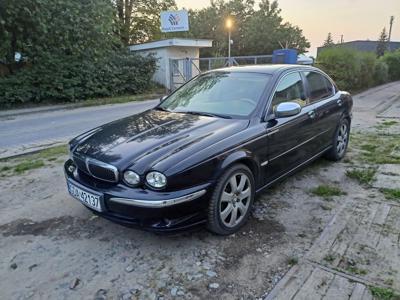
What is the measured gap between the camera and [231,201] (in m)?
3.08

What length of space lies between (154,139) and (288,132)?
1.58 meters

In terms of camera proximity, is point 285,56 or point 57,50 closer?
point 57,50

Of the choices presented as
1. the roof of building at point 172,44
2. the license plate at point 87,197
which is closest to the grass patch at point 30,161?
the license plate at point 87,197

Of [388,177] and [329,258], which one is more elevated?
[388,177]

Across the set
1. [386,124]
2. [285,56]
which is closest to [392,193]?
[386,124]

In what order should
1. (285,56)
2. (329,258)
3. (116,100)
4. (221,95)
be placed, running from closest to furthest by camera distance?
(329,258), (221,95), (116,100), (285,56)

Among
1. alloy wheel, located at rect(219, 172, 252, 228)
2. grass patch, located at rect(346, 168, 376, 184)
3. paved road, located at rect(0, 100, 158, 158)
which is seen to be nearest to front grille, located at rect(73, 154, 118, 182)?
A: alloy wheel, located at rect(219, 172, 252, 228)

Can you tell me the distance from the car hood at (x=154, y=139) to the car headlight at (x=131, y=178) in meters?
0.04

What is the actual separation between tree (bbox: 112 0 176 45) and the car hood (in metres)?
21.2

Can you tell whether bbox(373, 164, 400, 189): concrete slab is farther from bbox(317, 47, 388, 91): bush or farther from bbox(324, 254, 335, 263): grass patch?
bbox(317, 47, 388, 91): bush

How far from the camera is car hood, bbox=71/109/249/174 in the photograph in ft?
8.94

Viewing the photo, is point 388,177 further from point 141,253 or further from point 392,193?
point 141,253

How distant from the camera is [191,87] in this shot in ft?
14.0

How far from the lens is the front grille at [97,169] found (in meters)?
2.75
